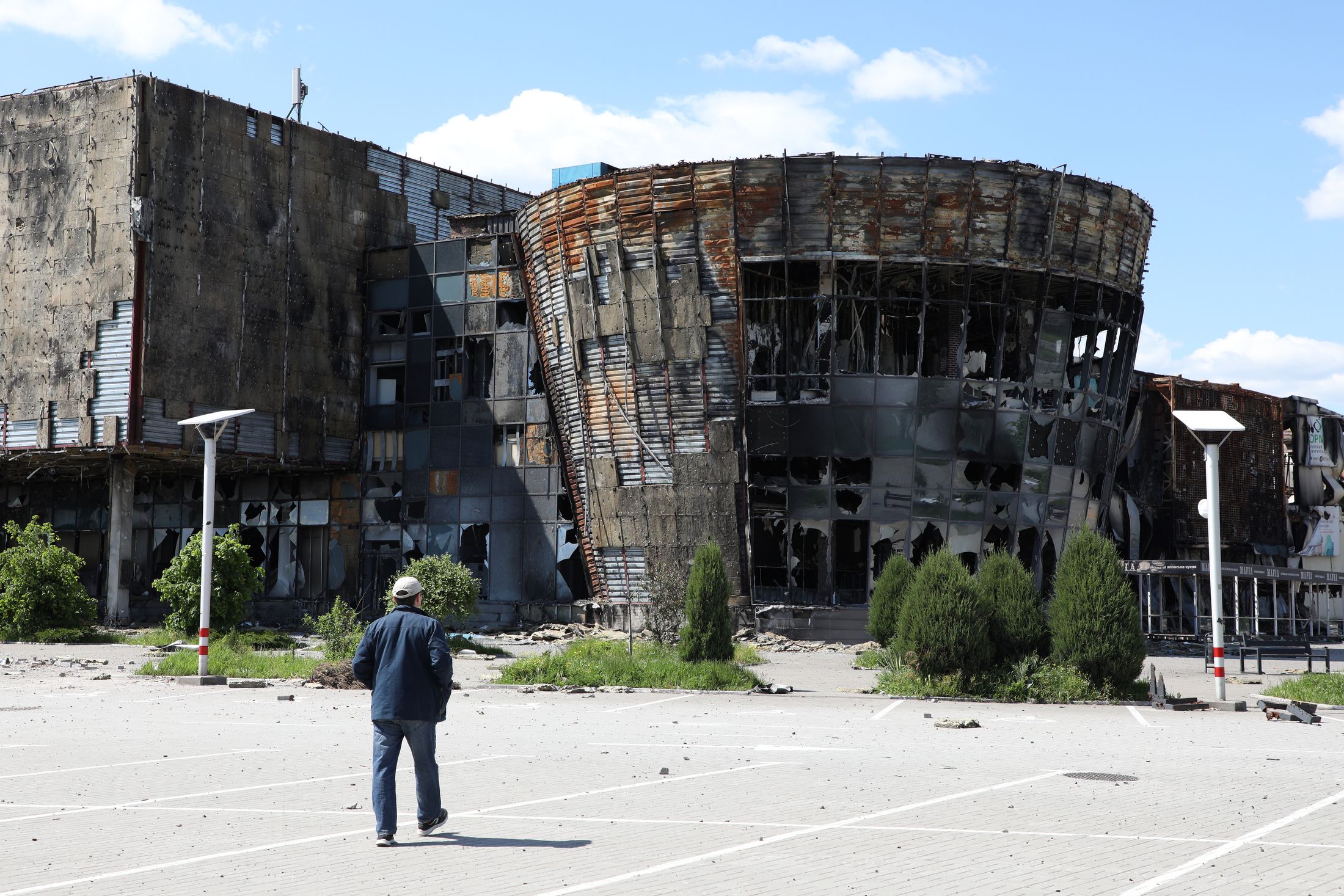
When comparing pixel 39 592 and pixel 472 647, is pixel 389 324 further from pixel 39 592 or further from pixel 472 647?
pixel 472 647

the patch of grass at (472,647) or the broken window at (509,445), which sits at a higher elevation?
the broken window at (509,445)

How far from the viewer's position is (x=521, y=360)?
1873 inches

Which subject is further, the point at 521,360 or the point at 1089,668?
the point at 521,360

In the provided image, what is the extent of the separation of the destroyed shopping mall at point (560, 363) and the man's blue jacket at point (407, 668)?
27375 mm

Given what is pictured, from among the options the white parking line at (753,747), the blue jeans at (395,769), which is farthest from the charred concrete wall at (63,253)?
the blue jeans at (395,769)

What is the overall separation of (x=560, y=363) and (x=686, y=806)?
3408 cm

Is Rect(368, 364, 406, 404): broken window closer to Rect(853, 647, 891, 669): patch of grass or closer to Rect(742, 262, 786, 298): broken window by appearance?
Rect(742, 262, 786, 298): broken window

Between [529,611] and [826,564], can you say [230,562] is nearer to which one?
[529,611]

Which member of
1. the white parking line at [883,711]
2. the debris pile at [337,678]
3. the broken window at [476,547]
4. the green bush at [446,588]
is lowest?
the white parking line at [883,711]

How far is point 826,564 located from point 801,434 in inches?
163

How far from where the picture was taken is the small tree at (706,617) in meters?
26.6

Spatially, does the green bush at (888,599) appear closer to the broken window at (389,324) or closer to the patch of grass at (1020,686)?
the patch of grass at (1020,686)

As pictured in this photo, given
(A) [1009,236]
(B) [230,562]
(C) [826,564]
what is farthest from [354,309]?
(A) [1009,236]

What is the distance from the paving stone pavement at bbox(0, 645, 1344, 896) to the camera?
7996mm
